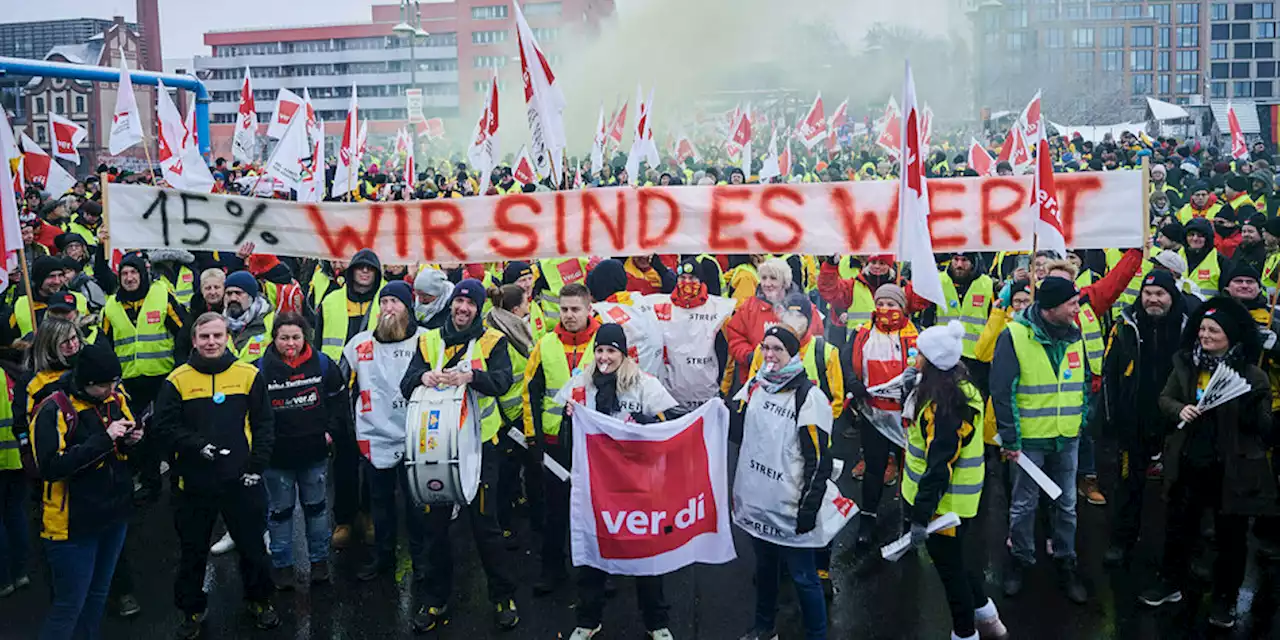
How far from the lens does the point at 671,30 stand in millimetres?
66938

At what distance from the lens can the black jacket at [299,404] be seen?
5.96m

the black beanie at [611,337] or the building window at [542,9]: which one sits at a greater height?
the building window at [542,9]

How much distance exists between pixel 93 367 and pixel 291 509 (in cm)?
181

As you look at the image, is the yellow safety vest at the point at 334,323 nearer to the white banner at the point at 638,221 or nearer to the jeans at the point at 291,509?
the white banner at the point at 638,221

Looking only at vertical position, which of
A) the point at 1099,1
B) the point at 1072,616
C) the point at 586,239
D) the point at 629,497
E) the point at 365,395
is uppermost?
the point at 1099,1

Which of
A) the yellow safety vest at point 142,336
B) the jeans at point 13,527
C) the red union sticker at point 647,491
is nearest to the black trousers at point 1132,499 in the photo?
the red union sticker at point 647,491

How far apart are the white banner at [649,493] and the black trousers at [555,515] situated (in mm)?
544

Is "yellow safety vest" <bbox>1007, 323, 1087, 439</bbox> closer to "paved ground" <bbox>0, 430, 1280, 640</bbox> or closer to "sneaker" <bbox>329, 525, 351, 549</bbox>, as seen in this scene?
"paved ground" <bbox>0, 430, 1280, 640</bbox>

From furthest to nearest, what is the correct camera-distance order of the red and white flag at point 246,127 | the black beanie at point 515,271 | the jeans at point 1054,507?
1. the red and white flag at point 246,127
2. the black beanie at point 515,271
3. the jeans at point 1054,507

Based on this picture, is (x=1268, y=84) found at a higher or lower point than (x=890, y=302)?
higher

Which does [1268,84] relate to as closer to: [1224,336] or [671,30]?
[671,30]

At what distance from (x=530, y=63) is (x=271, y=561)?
405cm

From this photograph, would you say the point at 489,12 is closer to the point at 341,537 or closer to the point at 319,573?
the point at 341,537

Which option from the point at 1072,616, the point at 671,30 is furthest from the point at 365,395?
the point at 671,30
